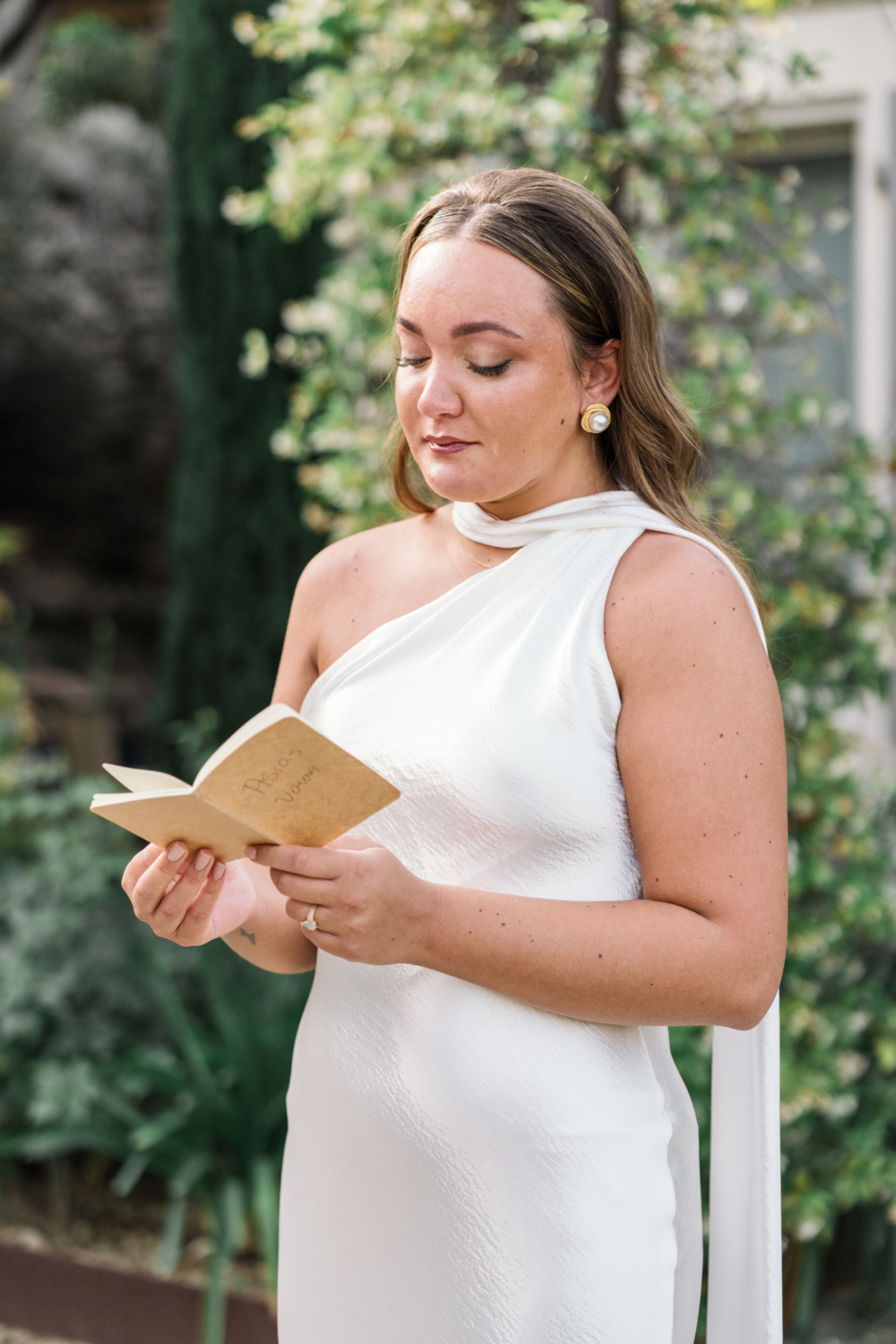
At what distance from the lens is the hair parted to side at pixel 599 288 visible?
1.31m

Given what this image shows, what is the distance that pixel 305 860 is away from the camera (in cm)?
117

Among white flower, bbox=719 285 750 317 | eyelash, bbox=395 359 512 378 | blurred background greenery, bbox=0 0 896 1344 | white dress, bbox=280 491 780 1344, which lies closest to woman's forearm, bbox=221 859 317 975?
white dress, bbox=280 491 780 1344

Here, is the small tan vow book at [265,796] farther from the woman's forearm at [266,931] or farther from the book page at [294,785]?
the woman's forearm at [266,931]

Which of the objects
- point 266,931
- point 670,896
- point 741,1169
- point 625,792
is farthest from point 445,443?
point 741,1169

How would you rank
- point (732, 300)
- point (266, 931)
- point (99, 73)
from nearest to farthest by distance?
1. point (266, 931)
2. point (732, 300)
3. point (99, 73)

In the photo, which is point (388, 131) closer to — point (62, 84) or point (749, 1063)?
point (749, 1063)

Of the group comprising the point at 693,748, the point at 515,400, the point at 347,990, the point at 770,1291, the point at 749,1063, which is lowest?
the point at 770,1291

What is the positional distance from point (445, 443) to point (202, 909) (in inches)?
21.9

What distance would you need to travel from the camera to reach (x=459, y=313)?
129cm

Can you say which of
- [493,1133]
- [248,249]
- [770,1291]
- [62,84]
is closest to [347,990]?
[493,1133]

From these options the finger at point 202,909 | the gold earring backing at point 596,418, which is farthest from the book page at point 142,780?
the gold earring backing at point 596,418

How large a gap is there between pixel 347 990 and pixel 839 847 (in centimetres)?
177

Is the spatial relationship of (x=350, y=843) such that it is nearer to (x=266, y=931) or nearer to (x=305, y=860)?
(x=305, y=860)

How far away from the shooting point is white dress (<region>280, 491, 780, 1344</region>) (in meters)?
1.29
